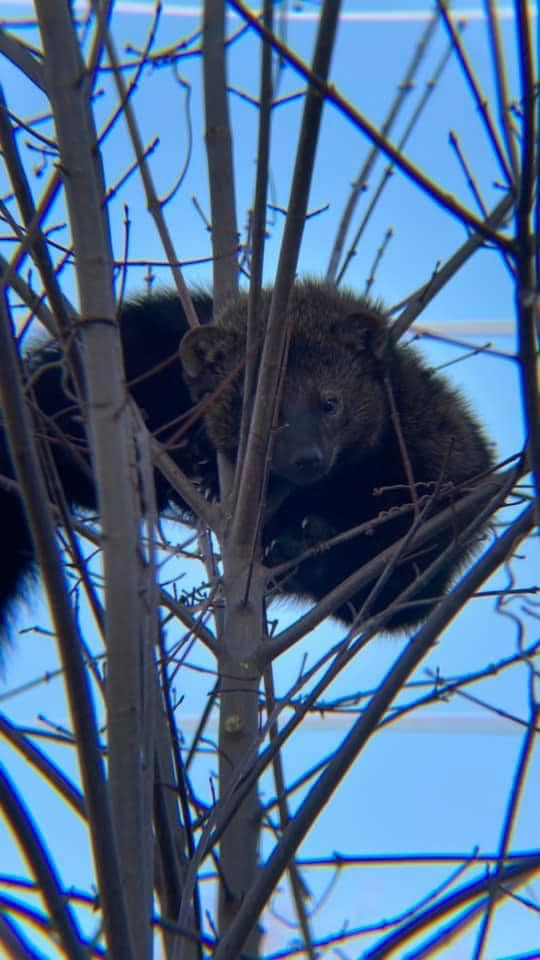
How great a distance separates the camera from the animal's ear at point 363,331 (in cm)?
460

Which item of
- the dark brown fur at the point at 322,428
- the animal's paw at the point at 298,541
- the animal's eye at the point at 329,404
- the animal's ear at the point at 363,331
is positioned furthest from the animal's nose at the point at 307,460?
the animal's ear at the point at 363,331

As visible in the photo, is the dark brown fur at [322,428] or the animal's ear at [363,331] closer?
the dark brown fur at [322,428]

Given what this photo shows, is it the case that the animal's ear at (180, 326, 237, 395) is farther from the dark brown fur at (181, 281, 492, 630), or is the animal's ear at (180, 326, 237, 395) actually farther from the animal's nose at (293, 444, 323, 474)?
the animal's nose at (293, 444, 323, 474)

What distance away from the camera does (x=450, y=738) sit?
285 inches

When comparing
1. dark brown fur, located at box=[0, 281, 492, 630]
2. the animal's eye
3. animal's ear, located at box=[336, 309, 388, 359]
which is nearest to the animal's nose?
dark brown fur, located at box=[0, 281, 492, 630]

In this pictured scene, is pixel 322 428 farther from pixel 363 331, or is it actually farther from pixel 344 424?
pixel 363 331

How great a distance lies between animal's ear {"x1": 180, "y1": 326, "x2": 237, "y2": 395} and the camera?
4.46 metres

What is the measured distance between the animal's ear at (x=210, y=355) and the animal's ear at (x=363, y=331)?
424 millimetres

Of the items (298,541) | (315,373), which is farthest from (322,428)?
(298,541)

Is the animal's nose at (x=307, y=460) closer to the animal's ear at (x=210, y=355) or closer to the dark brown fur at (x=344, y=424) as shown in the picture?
the dark brown fur at (x=344, y=424)

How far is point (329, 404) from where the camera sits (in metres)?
4.42

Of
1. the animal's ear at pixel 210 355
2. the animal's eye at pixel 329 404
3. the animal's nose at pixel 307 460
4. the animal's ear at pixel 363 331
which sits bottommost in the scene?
the animal's nose at pixel 307 460

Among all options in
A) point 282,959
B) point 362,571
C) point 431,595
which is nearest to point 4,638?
point 431,595

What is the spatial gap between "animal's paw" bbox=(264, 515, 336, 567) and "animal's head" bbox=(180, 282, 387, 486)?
0.86 feet
